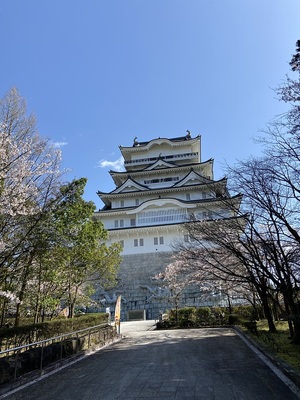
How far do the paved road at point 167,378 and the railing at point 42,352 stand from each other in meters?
0.53

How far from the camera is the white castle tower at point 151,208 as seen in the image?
95.5 feet

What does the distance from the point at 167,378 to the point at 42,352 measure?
138 inches

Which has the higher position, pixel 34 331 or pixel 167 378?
pixel 34 331

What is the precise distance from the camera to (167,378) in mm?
6992

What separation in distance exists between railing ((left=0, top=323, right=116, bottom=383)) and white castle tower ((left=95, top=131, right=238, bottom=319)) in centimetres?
1582

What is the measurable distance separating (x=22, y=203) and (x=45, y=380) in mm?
5176

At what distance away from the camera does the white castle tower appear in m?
29.1

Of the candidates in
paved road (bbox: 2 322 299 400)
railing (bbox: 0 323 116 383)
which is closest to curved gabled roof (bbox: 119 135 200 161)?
railing (bbox: 0 323 116 383)

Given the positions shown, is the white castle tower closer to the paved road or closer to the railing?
the railing

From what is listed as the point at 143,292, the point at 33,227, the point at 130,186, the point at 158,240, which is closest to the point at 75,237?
the point at 33,227

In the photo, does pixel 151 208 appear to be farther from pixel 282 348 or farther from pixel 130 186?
pixel 282 348

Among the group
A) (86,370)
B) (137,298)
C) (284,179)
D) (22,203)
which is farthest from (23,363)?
(137,298)

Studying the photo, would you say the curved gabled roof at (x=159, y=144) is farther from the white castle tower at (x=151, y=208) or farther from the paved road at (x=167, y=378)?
the paved road at (x=167, y=378)

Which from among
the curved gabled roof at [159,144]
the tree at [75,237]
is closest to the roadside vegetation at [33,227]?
the tree at [75,237]
